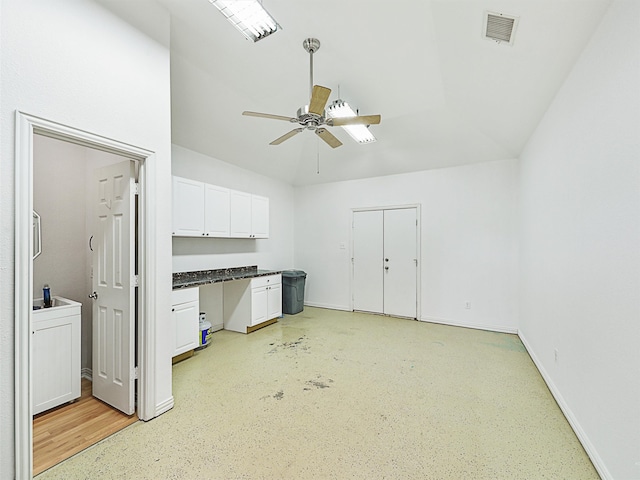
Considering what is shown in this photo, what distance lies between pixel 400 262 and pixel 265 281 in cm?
251

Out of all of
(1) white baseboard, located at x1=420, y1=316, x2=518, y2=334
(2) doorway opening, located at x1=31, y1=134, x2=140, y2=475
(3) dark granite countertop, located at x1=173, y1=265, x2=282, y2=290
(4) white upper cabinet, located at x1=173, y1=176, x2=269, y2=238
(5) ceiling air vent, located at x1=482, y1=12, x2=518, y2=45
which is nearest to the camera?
(5) ceiling air vent, located at x1=482, y1=12, x2=518, y2=45

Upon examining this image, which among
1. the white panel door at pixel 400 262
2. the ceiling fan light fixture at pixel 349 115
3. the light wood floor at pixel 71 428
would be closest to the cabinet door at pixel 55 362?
the light wood floor at pixel 71 428

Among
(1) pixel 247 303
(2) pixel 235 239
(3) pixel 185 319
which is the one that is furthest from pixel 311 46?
(1) pixel 247 303

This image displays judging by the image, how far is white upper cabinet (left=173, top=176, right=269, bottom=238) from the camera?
3684 millimetres

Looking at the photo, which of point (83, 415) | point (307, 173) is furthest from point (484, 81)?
point (83, 415)

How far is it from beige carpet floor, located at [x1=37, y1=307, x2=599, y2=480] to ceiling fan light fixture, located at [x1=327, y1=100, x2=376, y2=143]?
3004 millimetres

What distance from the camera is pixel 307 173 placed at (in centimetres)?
594

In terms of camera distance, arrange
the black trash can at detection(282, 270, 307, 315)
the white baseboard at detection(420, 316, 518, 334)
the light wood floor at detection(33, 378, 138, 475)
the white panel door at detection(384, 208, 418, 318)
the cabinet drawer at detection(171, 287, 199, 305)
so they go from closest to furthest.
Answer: the light wood floor at detection(33, 378, 138, 475) → the cabinet drawer at detection(171, 287, 199, 305) → the white baseboard at detection(420, 316, 518, 334) → the white panel door at detection(384, 208, 418, 318) → the black trash can at detection(282, 270, 307, 315)

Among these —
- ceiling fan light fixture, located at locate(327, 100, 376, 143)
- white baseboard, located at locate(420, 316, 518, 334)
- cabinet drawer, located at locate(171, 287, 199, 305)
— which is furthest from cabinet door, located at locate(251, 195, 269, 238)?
white baseboard, located at locate(420, 316, 518, 334)

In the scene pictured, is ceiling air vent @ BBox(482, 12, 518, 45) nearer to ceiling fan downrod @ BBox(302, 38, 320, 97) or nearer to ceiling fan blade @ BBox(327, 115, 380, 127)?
ceiling fan blade @ BBox(327, 115, 380, 127)

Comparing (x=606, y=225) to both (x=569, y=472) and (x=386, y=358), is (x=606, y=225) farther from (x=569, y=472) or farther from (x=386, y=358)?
(x=386, y=358)

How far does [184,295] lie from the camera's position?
3.36 metres

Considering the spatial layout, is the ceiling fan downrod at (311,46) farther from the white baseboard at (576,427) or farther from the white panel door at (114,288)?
the white baseboard at (576,427)

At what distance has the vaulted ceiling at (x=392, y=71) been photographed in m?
2.27
